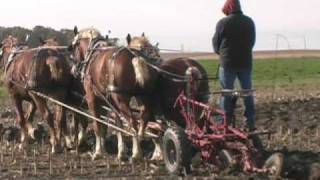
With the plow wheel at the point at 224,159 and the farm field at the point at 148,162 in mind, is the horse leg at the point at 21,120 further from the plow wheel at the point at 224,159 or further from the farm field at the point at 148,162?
the plow wheel at the point at 224,159

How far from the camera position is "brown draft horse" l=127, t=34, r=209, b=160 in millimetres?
11797

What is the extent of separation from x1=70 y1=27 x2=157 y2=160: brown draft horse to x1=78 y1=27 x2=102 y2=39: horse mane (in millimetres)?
759

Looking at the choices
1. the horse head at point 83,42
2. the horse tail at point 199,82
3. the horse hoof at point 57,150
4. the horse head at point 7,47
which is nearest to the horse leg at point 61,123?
the horse hoof at point 57,150

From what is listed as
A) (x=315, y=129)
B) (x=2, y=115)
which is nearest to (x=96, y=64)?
(x=315, y=129)

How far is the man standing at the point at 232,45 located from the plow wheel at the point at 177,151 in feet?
3.07

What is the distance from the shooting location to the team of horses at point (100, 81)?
12.2 metres

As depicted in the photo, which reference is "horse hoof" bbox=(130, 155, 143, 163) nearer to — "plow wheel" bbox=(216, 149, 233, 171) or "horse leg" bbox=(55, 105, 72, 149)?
"plow wheel" bbox=(216, 149, 233, 171)

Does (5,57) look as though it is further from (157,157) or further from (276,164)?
(276,164)

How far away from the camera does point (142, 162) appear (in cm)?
1241

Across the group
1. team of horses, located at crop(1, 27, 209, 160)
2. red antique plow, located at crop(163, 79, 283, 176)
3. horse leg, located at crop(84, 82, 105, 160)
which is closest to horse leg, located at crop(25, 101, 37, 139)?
team of horses, located at crop(1, 27, 209, 160)

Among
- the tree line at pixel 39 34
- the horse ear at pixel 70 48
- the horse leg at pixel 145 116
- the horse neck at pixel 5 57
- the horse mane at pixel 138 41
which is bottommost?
the horse leg at pixel 145 116

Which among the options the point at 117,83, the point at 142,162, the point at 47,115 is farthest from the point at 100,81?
the point at 47,115

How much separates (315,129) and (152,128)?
13.5 feet

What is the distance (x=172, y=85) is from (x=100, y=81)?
5.07ft
